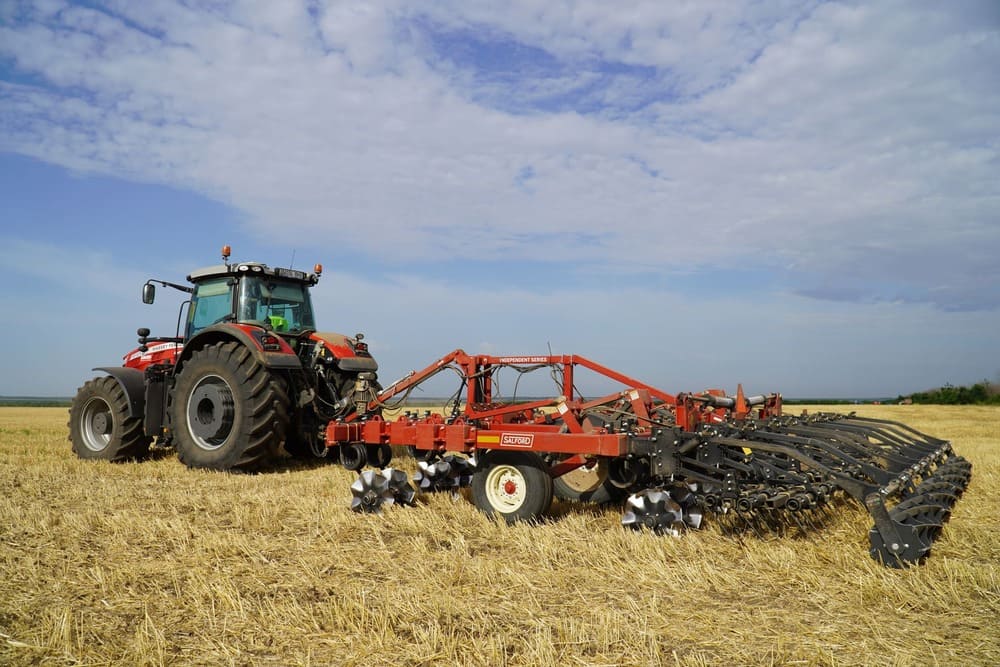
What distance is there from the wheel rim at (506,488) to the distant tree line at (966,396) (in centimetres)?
2542

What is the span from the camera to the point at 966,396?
2631 cm

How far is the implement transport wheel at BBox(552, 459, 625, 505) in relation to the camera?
618 cm

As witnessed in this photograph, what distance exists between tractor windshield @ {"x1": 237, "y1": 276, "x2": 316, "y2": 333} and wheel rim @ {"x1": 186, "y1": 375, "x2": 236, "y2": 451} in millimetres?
928

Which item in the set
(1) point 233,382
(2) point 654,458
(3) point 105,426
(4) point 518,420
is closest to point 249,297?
(1) point 233,382

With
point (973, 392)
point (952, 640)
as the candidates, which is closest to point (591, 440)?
point (952, 640)

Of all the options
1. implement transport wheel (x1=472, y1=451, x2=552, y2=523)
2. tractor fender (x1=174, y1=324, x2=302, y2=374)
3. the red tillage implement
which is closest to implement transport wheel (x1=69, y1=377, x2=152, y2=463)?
tractor fender (x1=174, y1=324, x2=302, y2=374)

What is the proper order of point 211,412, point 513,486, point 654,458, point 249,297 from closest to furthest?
point 654,458
point 513,486
point 211,412
point 249,297

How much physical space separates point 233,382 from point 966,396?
88.8 ft

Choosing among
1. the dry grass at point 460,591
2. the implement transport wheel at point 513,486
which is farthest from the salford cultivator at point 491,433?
the dry grass at point 460,591

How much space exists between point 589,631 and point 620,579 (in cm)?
82

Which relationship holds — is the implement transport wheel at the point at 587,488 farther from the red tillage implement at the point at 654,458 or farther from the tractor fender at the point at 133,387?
the tractor fender at the point at 133,387

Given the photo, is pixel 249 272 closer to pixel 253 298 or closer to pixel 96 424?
pixel 253 298

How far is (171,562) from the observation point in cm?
415

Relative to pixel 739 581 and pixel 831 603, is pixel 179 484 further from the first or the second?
pixel 831 603
